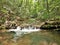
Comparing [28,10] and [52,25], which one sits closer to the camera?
[52,25]

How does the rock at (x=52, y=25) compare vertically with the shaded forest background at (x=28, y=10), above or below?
below

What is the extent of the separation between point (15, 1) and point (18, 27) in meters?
19.4

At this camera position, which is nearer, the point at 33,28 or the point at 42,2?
the point at 33,28

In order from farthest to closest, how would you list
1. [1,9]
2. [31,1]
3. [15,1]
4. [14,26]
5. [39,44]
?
[31,1] → [15,1] → [1,9] → [14,26] → [39,44]

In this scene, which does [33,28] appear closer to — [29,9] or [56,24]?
[56,24]

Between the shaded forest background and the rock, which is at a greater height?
the shaded forest background

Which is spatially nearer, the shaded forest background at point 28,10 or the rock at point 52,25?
the rock at point 52,25

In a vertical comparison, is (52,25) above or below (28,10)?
below

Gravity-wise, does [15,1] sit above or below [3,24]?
above

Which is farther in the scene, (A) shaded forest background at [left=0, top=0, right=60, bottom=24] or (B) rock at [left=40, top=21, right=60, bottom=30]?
(A) shaded forest background at [left=0, top=0, right=60, bottom=24]

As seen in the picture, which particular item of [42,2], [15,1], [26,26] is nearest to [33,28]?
[26,26]

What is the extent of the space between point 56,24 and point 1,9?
11.5m

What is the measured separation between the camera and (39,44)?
12945 millimetres

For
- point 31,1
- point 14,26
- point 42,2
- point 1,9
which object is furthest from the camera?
point 31,1
